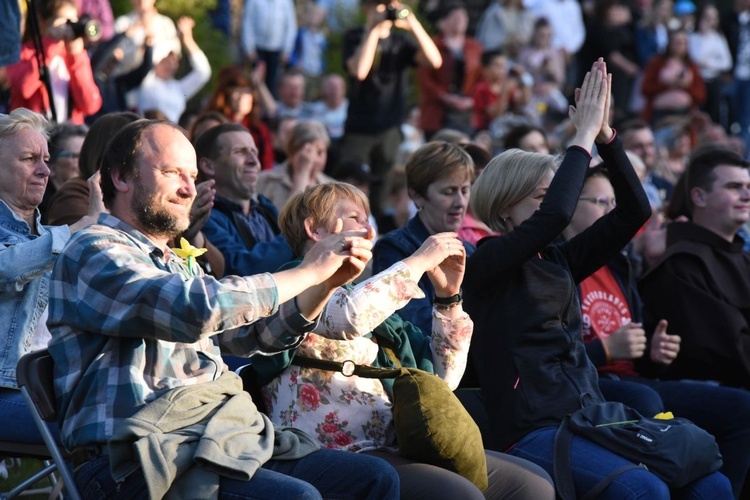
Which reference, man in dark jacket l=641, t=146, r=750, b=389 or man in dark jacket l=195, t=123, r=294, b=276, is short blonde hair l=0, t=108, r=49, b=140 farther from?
man in dark jacket l=641, t=146, r=750, b=389

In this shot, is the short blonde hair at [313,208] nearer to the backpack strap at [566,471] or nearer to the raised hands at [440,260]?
the raised hands at [440,260]

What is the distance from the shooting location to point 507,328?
170 inches

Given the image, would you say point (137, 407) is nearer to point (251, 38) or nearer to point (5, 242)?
point (5, 242)

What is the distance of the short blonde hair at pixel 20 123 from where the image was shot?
4.39m

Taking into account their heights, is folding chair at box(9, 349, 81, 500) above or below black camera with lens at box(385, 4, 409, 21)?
above

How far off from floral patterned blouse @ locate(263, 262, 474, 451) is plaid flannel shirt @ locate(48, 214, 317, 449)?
1.52 ft

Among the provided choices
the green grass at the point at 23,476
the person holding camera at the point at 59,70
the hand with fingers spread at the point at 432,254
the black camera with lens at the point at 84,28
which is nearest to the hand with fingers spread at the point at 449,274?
the hand with fingers spread at the point at 432,254

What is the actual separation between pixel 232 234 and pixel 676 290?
229 centimetres

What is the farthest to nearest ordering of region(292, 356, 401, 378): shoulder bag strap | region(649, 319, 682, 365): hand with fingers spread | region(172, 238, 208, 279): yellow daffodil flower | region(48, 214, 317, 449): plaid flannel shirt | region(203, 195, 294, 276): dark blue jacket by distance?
region(649, 319, 682, 365): hand with fingers spread, region(203, 195, 294, 276): dark blue jacket, region(292, 356, 401, 378): shoulder bag strap, region(172, 238, 208, 279): yellow daffodil flower, region(48, 214, 317, 449): plaid flannel shirt

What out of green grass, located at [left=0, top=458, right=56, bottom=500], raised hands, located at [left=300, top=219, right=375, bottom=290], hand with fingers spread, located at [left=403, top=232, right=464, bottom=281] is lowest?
green grass, located at [left=0, top=458, right=56, bottom=500]

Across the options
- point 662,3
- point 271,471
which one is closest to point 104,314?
point 271,471

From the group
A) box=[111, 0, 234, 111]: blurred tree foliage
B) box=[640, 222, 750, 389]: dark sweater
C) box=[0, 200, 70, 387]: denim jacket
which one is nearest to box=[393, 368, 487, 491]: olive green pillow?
box=[0, 200, 70, 387]: denim jacket

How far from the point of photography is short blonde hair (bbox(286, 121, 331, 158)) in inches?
293

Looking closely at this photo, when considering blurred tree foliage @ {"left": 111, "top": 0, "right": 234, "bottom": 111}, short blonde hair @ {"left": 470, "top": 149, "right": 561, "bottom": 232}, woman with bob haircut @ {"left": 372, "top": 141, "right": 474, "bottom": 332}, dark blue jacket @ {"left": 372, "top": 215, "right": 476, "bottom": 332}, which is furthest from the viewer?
blurred tree foliage @ {"left": 111, "top": 0, "right": 234, "bottom": 111}
